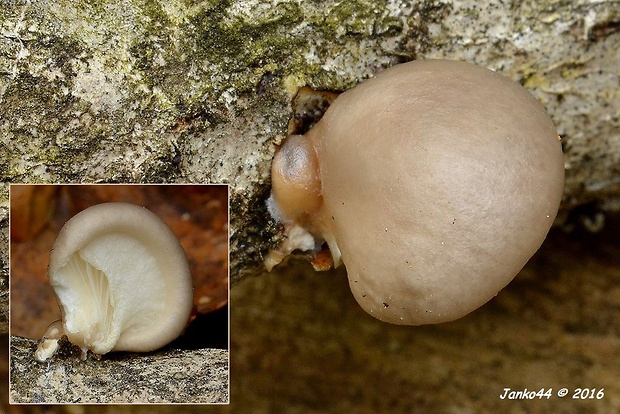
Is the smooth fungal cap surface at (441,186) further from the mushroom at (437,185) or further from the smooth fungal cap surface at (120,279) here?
the smooth fungal cap surface at (120,279)

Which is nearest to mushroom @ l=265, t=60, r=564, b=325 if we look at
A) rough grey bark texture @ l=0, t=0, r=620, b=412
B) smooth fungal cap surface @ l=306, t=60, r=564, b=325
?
smooth fungal cap surface @ l=306, t=60, r=564, b=325

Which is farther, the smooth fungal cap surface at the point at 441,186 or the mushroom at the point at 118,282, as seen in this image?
the mushroom at the point at 118,282

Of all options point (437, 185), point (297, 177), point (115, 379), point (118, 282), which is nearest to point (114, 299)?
point (118, 282)

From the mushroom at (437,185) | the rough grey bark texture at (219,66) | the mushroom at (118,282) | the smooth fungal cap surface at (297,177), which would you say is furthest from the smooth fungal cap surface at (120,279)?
the mushroom at (437,185)

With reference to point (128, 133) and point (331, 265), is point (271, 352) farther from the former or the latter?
point (128, 133)

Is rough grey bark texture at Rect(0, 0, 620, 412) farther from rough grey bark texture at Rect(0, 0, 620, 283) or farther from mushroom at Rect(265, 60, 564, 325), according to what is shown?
mushroom at Rect(265, 60, 564, 325)
